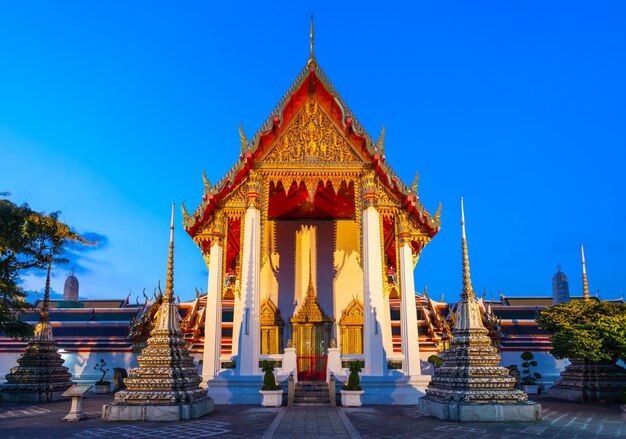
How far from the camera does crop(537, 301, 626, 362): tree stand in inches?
522

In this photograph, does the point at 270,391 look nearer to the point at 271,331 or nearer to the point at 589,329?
the point at 271,331

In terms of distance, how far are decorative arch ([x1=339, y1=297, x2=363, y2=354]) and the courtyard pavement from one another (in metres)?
5.73

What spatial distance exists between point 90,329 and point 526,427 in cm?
1698

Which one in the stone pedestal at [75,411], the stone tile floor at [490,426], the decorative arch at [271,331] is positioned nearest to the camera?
the stone tile floor at [490,426]

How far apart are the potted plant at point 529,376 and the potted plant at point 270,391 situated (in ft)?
29.2

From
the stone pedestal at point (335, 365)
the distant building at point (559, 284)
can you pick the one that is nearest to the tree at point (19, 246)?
the stone pedestal at point (335, 365)

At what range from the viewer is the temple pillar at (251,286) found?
12.9 metres

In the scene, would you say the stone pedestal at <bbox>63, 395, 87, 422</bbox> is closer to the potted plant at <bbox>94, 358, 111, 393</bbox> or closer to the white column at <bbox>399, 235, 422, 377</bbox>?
the white column at <bbox>399, 235, 422, 377</bbox>

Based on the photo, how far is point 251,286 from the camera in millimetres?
13203

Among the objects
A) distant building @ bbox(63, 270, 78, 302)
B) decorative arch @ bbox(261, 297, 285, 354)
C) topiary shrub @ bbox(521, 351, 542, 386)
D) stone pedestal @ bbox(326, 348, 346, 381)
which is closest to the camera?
stone pedestal @ bbox(326, 348, 346, 381)

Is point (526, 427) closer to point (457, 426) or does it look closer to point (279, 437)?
point (457, 426)

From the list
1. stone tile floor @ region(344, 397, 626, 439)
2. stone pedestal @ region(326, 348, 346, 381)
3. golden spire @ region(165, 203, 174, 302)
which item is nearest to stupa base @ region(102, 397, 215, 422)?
golden spire @ region(165, 203, 174, 302)

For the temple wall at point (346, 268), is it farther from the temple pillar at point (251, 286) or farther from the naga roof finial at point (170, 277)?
the naga roof finial at point (170, 277)

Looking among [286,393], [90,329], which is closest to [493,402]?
[286,393]
